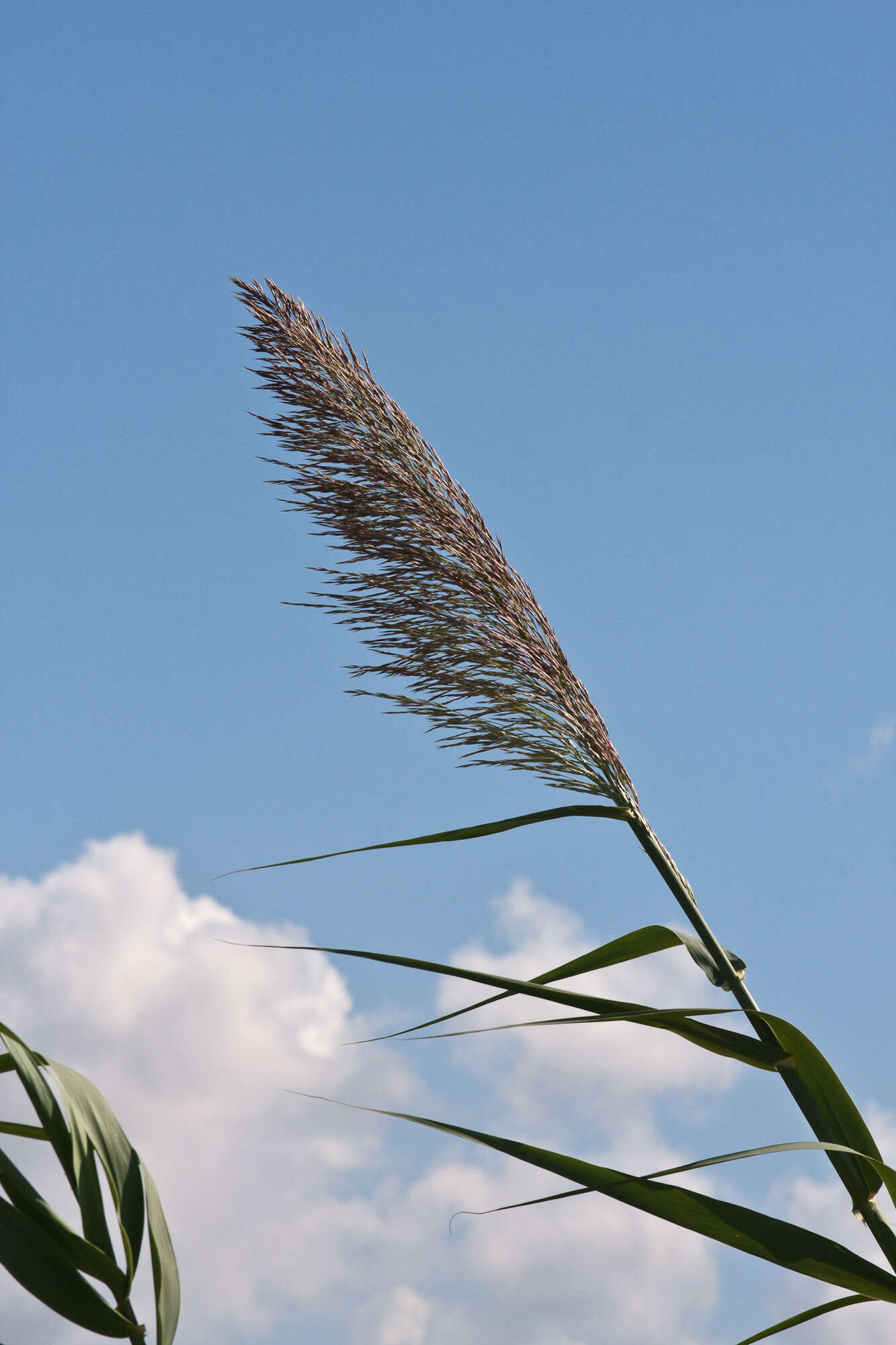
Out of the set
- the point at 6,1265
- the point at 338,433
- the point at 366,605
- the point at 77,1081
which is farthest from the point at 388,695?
the point at 6,1265

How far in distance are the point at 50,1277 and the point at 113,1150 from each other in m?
0.13

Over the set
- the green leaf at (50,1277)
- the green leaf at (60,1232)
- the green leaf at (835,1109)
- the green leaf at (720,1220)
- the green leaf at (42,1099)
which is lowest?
the green leaf at (50,1277)

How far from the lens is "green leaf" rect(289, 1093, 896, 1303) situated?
1184 mm

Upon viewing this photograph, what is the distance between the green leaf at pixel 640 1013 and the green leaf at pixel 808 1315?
0.26 meters

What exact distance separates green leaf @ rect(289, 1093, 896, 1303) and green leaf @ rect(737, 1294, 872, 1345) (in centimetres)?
5

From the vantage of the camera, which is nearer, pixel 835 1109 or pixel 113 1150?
pixel 113 1150

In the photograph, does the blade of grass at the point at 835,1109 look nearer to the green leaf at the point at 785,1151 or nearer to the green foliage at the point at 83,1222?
the green leaf at the point at 785,1151

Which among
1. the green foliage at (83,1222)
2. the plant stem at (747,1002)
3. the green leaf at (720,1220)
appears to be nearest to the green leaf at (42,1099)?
the green foliage at (83,1222)

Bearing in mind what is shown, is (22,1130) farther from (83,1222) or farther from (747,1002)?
(747,1002)

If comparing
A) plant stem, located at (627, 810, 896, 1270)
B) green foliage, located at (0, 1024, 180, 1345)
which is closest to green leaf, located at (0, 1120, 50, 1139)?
green foliage, located at (0, 1024, 180, 1345)

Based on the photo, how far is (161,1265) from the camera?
1.20m

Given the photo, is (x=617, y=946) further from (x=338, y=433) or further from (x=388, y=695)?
(x=338, y=433)

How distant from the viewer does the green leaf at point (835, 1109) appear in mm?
1292

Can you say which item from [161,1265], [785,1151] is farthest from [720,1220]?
[161,1265]
